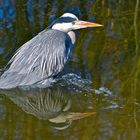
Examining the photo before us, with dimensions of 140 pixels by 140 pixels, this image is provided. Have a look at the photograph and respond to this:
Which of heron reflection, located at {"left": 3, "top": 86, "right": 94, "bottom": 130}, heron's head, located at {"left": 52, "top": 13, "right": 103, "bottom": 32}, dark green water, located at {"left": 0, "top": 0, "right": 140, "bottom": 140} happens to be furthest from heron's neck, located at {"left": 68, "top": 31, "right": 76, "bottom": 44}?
heron reflection, located at {"left": 3, "top": 86, "right": 94, "bottom": 130}

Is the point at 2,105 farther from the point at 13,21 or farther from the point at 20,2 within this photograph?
the point at 20,2

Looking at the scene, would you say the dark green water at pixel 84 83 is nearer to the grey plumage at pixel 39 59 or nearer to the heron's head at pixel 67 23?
the grey plumage at pixel 39 59

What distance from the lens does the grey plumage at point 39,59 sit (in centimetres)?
538

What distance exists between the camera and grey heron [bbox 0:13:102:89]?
17.6 feet

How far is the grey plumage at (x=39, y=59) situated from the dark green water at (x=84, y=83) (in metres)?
0.13

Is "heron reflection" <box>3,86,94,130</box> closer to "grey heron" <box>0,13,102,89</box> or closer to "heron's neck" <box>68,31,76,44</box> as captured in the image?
"grey heron" <box>0,13,102,89</box>

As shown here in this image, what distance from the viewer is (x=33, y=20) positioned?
22.7 feet

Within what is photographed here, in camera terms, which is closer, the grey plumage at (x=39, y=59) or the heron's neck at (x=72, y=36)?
the grey plumage at (x=39, y=59)

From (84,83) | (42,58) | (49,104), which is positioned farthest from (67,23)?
(49,104)

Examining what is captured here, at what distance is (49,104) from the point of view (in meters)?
5.08

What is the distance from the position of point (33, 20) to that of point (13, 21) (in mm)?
257

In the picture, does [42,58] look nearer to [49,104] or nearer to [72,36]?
[72,36]

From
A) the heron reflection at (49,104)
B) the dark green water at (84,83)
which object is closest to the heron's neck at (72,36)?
the dark green water at (84,83)

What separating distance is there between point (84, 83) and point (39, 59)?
0.55 metres
